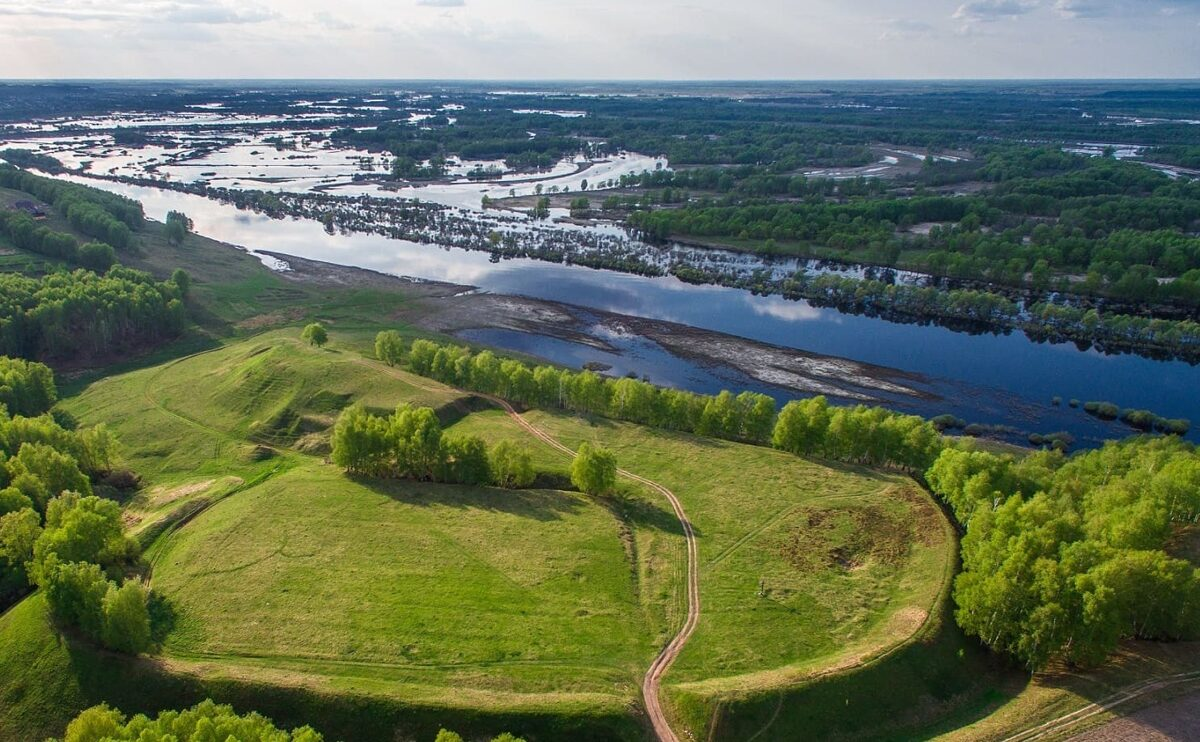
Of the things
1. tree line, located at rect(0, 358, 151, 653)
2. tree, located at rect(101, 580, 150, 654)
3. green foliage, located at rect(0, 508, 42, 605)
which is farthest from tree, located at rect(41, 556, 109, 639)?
green foliage, located at rect(0, 508, 42, 605)

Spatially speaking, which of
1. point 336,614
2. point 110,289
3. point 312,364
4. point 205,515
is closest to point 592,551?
point 336,614

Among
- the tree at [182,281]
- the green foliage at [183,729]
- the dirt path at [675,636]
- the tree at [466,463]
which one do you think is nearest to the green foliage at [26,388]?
the tree at [182,281]

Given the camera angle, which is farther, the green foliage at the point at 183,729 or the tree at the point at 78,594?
the tree at the point at 78,594

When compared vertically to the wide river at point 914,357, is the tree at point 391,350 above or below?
above

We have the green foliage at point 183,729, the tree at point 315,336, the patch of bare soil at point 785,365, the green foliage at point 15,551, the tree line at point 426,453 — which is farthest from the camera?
the patch of bare soil at point 785,365

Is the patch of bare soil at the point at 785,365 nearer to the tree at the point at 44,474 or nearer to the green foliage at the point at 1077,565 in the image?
the green foliage at the point at 1077,565

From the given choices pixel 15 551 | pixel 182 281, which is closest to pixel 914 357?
pixel 15 551

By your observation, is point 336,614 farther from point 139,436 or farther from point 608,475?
point 139,436
